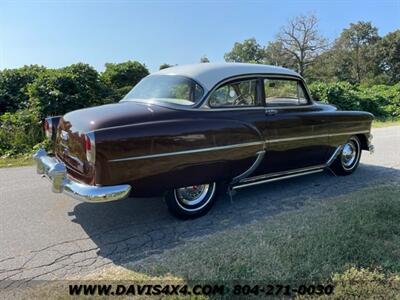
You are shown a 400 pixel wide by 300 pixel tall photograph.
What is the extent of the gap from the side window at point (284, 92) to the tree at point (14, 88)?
8558 mm

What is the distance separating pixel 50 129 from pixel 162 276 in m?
2.85

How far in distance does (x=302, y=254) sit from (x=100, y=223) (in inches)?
90.2

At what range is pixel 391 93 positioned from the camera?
23.2 m

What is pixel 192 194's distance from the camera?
454cm

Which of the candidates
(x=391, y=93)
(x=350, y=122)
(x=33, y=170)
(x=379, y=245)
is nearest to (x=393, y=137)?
(x=350, y=122)

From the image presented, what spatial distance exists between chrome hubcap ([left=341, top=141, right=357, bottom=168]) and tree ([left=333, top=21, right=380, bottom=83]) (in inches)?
1963

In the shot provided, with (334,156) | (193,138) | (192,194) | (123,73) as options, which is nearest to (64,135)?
(193,138)

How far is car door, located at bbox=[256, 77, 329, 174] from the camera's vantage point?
5.02 m

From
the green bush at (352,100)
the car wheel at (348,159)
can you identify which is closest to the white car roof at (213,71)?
the car wheel at (348,159)

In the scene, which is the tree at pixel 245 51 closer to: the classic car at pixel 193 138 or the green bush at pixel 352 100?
the green bush at pixel 352 100

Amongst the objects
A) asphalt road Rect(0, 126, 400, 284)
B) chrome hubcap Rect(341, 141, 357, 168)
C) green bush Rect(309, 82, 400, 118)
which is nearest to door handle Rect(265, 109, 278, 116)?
asphalt road Rect(0, 126, 400, 284)

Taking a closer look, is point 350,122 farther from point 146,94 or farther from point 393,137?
point 393,137

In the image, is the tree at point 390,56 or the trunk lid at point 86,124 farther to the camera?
the tree at point 390,56

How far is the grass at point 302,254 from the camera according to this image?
10.4 ft
